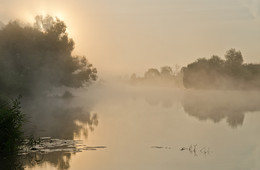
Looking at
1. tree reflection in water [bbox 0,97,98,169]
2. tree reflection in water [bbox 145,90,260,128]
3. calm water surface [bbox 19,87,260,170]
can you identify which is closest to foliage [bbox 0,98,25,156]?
tree reflection in water [bbox 0,97,98,169]

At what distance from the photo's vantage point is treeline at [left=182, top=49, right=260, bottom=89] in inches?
4466

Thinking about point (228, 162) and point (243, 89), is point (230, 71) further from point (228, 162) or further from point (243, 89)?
point (228, 162)

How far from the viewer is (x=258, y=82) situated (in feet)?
368

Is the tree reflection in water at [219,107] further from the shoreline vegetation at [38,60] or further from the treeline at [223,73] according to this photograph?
the treeline at [223,73]

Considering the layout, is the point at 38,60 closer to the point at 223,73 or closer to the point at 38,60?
the point at 38,60

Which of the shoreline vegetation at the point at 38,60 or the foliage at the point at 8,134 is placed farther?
the shoreline vegetation at the point at 38,60

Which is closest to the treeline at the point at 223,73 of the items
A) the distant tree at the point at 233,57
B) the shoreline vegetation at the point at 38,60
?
the distant tree at the point at 233,57

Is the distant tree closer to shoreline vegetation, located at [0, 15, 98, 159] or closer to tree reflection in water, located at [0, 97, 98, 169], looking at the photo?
shoreline vegetation, located at [0, 15, 98, 159]

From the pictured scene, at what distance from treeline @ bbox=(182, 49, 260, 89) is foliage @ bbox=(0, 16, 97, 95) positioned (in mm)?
57646

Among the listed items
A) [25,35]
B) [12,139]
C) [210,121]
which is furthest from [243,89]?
[12,139]

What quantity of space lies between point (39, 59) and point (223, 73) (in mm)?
70250

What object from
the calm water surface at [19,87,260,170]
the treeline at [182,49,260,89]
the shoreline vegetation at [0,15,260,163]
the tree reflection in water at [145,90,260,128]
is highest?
the treeline at [182,49,260,89]

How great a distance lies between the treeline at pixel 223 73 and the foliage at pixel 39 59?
2270 inches

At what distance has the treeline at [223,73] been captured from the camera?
113 metres
